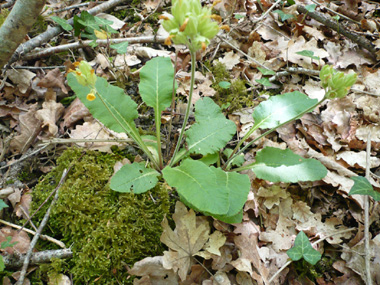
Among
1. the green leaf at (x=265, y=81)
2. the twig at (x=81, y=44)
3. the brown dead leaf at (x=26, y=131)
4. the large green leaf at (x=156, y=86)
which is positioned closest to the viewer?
the large green leaf at (x=156, y=86)

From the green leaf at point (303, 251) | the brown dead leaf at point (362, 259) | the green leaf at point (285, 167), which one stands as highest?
the green leaf at point (285, 167)

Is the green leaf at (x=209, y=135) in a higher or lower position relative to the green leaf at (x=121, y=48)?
lower

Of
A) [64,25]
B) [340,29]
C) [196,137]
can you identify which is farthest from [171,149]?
[340,29]

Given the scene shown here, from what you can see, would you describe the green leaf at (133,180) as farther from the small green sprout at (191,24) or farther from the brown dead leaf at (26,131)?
the brown dead leaf at (26,131)

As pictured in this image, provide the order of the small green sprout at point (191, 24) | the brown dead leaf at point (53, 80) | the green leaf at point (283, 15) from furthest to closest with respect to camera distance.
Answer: the green leaf at point (283, 15), the brown dead leaf at point (53, 80), the small green sprout at point (191, 24)

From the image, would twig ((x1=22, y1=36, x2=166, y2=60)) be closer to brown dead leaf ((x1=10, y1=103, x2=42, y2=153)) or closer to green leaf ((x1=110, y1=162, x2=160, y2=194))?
brown dead leaf ((x1=10, y1=103, x2=42, y2=153))

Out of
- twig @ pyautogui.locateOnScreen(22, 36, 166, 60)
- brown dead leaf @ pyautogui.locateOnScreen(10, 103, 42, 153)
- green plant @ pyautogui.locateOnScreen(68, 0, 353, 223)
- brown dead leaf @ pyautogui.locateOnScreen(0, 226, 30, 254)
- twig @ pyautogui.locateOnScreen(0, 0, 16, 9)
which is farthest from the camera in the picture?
twig @ pyautogui.locateOnScreen(0, 0, 16, 9)

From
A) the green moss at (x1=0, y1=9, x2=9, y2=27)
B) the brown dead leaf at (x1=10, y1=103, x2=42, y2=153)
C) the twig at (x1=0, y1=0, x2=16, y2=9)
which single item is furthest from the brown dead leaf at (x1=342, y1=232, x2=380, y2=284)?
the twig at (x1=0, y1=0, x2=16, y2=9)

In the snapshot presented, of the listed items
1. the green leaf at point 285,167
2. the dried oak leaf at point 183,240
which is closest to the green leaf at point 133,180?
the dried oak leaf at point 183,240

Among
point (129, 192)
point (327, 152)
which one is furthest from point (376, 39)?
point (129, 192)
